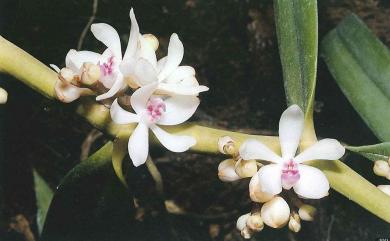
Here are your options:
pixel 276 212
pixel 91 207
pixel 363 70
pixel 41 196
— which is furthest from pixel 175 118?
pixel 41 196

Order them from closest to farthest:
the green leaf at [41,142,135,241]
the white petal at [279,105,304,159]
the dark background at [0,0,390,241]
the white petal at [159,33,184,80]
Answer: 1. the white petal at [279,105,304,159]
2. the white petal at [159,33,184,80]
3. the green leaf at [41,142,135,241]
4. the dark background at [0,0,390,241]

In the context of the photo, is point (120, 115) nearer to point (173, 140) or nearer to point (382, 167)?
point (173, 140)

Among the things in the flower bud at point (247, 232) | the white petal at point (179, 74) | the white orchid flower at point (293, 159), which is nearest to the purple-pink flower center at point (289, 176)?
the white orchid flower at point (293, 159)

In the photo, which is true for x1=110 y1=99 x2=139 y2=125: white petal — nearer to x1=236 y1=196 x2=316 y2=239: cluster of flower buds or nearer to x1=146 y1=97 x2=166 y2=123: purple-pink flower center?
x1=146 y1=97 x2=166 y2=123: purple-pink flower center

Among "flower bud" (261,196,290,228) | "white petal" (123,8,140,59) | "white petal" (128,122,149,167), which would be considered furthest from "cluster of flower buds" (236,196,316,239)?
"white petal" (123,8,140,59)

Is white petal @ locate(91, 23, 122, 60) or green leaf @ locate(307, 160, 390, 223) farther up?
white petal @ locate(91, 23, 122, 60)

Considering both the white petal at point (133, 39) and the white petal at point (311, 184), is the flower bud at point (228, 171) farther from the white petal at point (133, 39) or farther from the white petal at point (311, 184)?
the white petal at point (133, 39)

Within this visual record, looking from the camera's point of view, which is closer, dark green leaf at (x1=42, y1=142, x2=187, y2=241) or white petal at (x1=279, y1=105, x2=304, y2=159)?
white petal at (x1=279, y1=105, x2=304, y2=159)
